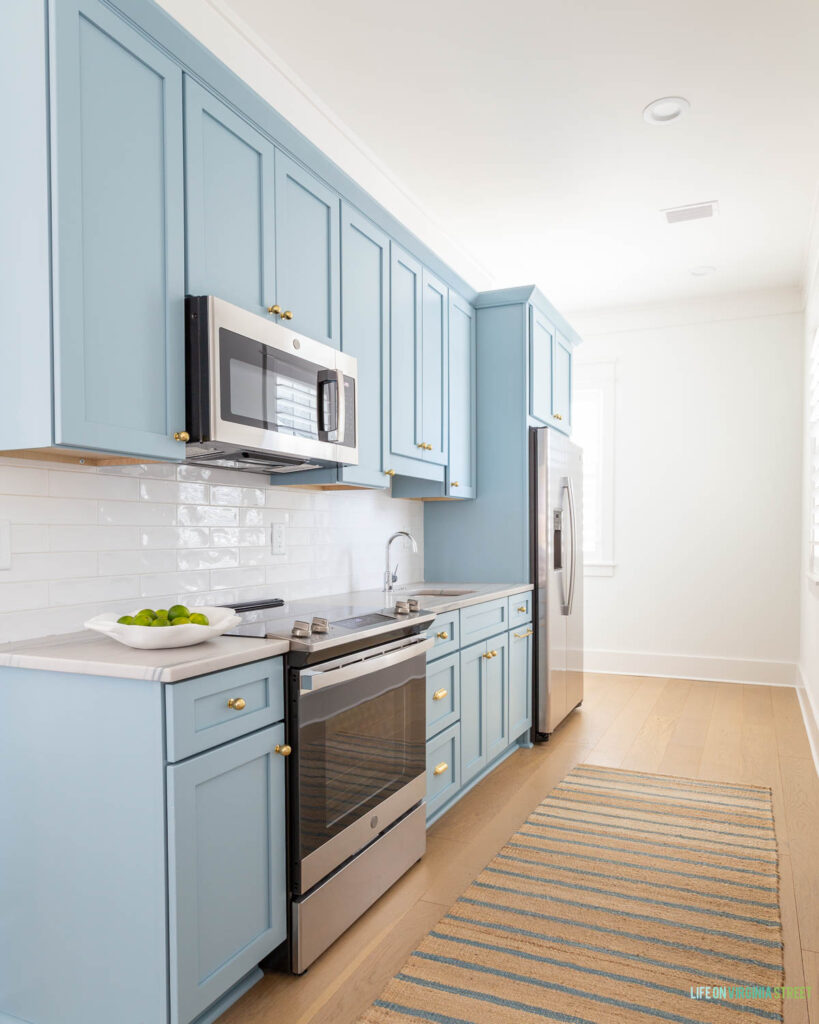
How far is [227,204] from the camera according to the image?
214 centimetres

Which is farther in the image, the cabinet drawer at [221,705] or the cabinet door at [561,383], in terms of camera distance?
the cabinet door at [561,383]

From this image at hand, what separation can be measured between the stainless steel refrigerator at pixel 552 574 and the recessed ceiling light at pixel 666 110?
4.97ft

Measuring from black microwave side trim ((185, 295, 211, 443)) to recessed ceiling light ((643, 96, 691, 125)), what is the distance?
2236 millimetres

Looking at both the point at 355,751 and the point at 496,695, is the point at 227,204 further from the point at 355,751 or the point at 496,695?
the point at 496,695

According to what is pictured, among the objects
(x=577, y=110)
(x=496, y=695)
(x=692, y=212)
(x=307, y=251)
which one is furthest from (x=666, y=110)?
(x=496, y=695)

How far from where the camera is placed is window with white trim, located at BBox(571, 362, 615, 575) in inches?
237

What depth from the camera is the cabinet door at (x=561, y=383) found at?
4578 millimetres

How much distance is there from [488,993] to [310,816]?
62cm

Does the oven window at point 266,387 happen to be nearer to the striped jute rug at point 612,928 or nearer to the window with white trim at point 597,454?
the striped jute rug at point 612,928

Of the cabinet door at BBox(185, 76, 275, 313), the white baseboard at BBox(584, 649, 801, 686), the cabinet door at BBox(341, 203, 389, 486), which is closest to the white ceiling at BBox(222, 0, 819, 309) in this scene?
the cabinet door at BBox(341, 203, 389, 486)

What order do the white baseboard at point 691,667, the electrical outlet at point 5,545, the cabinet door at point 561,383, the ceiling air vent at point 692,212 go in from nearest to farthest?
the electrical outlet at point 5,545, the ceiling air vent at point 692,212, the cabinet door at point 561,383, the white baseboard at point 691,667

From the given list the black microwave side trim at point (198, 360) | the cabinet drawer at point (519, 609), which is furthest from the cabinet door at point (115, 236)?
the cabinet drawer at point (519, 609)

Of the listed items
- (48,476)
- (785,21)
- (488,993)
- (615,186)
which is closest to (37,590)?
(48,476)

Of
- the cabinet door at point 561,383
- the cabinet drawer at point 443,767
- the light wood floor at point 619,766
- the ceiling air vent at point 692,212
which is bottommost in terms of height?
the light wood floor at point 619,766
